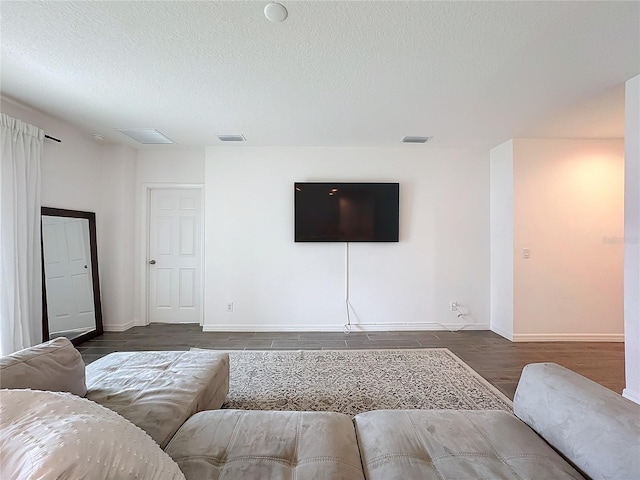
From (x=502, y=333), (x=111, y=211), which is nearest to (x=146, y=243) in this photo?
(x=111, y=211)

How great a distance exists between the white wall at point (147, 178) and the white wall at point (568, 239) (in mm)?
4448

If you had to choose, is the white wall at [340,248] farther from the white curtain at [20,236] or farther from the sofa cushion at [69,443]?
the sofa cushion at [69,443]

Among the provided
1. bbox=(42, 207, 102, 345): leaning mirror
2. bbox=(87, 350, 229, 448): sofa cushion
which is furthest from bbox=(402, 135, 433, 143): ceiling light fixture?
bbox=(42, 207, 102, 345): leaning mirror

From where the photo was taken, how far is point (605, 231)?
3502 mm

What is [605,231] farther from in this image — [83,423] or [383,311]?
[83,423]

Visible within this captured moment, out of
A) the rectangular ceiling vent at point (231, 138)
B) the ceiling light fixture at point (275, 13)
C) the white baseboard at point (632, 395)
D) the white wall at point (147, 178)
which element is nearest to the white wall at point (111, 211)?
the white wall at point (147, 178)

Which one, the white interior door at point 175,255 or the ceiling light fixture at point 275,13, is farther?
the white interior door at point 175,255

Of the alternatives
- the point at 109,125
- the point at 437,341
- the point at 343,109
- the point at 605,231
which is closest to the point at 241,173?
the point at 109,125

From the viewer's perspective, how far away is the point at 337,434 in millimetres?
1123

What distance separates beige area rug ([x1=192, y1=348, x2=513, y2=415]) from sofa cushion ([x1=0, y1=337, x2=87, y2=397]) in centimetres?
108

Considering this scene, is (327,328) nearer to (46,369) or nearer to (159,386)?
(159,386)

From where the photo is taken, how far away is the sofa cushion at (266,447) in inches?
36.4

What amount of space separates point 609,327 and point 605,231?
3.88 feet

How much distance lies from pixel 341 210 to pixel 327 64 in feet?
6.65
